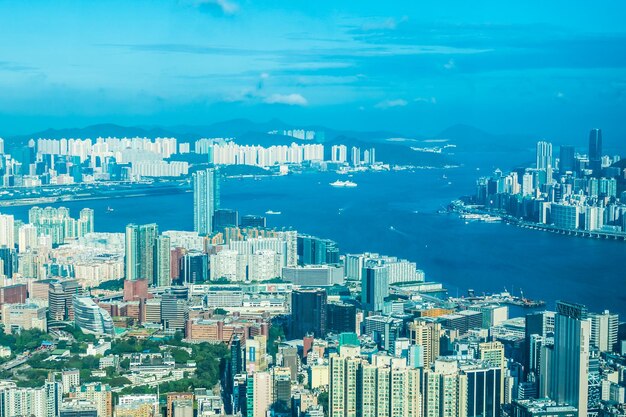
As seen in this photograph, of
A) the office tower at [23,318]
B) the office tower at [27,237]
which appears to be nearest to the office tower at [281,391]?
the office tower at [23,318]

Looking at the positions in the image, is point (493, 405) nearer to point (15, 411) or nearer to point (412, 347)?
point (412, 347)

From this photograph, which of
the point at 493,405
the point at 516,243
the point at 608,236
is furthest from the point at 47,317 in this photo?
the point at 608,236

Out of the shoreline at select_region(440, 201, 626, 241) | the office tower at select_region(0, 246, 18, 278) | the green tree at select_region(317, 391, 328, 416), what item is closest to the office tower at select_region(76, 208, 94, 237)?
the office tower at select_region(0, 246, 18, 278)

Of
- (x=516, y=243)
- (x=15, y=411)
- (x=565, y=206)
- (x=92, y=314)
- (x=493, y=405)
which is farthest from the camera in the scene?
(x=565, y=206)

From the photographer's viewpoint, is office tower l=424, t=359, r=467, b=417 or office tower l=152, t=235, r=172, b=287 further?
office tower l=152, t=235, r=172, b=287

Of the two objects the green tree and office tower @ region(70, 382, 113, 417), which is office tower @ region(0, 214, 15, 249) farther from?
the green tree

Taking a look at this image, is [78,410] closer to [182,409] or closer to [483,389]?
[182,409]
